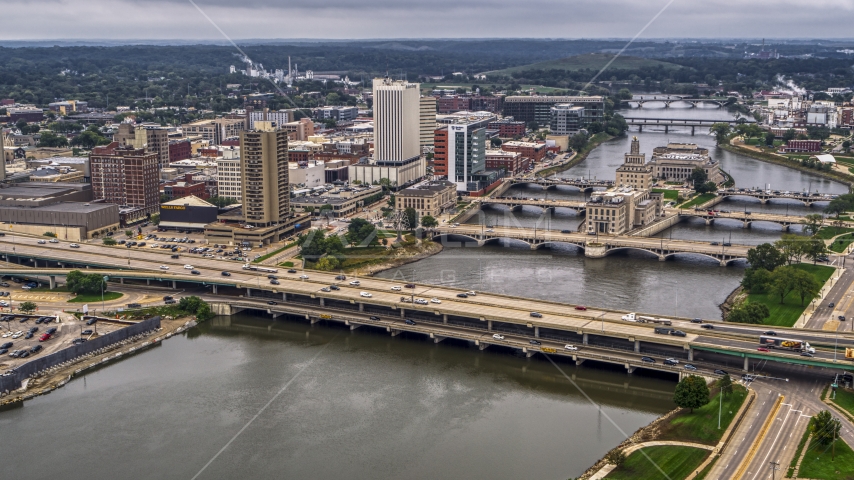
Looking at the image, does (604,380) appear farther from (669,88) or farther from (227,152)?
(669,88)

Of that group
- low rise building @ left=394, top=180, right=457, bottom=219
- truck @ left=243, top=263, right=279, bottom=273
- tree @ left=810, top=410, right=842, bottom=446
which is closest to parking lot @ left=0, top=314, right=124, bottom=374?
truck @ left=243, top=263, right=279, bottom=273

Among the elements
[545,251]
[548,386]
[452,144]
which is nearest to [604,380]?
[548,386]

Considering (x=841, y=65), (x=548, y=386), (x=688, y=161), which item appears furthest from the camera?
(x=841, y=65)

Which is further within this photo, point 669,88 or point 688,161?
point 669,88

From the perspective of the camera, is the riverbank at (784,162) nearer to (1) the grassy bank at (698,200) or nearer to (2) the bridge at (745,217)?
(1) the grassy bank at (698,200)

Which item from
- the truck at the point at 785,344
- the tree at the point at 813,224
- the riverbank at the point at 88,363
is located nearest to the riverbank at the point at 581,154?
the tree at the point at 813,224

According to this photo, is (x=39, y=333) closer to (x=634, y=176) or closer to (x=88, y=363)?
(x=88, y=363)

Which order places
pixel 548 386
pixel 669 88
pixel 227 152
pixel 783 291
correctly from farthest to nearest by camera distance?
pixel 669 88, pixel 227 152, pixel 783 291, pixel 548 386

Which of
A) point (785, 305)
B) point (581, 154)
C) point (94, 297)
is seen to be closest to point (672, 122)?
point (581, 154)
